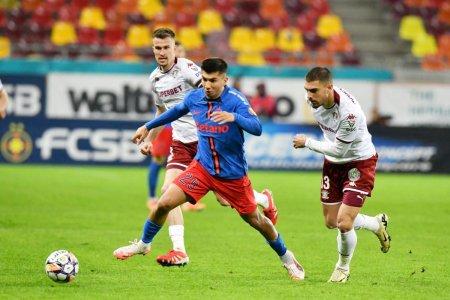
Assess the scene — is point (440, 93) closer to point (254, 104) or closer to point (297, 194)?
point (254, 104)

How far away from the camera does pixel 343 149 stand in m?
9.15

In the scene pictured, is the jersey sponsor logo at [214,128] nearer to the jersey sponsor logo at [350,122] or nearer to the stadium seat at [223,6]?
the jersey sponsor logo at [350,122]

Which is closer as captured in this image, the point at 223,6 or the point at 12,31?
the point at 12,31

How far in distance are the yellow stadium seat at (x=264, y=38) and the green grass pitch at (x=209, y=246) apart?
7.15 meters

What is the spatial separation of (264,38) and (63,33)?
5566 mm

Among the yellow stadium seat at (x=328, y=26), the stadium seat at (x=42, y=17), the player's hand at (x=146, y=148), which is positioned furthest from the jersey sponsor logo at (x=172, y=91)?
the yellow stadium seat at (x=328, y=26)

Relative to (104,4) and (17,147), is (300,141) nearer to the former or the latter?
(17,147)

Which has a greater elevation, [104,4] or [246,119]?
[246,119]

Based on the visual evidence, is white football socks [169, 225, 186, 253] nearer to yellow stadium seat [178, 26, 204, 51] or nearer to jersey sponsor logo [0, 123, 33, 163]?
jersey sponsor logo [0, 123, 33, 163]

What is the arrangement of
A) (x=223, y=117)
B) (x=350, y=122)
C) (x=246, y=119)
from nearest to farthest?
(x=223, y=117)
(x=246, y=119)
(x=350, y=122)

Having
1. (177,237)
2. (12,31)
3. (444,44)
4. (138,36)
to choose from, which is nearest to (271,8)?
(138,36)

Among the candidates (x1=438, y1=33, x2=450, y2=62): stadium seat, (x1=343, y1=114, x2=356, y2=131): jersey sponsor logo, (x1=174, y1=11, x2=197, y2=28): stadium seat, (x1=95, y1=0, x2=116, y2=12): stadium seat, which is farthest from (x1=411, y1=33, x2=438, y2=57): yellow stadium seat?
(x1=343, y1=114, x2=356, y2=131): jersey sponsor logo

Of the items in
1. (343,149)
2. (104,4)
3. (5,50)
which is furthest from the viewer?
(104,4)

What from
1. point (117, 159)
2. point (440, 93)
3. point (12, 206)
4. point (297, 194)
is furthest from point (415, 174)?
point (12, 206)
